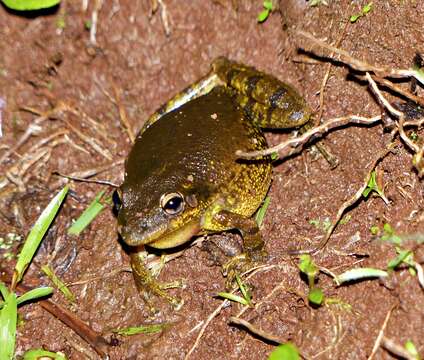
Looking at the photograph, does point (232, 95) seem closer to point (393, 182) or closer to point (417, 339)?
point (393, 182)

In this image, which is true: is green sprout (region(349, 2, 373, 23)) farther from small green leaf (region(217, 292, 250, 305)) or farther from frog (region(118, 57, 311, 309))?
small green leaf (region(217, 292, 250, 305))

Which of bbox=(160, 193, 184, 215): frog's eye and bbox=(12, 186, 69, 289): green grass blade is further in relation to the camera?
bbox=(12, 186, 69, 289): green grass blade

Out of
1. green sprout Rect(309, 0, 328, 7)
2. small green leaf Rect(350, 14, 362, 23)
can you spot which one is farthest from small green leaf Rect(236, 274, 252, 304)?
green sprout Rect(309, 0, 328, 7)

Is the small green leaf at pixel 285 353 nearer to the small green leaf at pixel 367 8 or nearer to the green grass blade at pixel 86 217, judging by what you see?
the green grass blade at pixel 86 217

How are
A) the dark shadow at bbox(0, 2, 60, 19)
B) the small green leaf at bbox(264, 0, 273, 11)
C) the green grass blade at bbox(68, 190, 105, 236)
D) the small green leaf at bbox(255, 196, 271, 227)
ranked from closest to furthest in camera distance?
1. the small green leaf at bbox(255, 196, 271, 227)
2. the green grass blade at bbox(68, 190, 105, 236)
3. the small green leaf at bbox(264, 0, 273, 11)
4. the dark shadow at bbox(0, 2, 60, 19)

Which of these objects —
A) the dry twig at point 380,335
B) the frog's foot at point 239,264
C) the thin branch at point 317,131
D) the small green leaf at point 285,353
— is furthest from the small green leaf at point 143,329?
the dry twig at point 380,335

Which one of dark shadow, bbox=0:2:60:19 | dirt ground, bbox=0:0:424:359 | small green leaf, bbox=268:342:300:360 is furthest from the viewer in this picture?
dark shadow, bbox=0:2:60:19

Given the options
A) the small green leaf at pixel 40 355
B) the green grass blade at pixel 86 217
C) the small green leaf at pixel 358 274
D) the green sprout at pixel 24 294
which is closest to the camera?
the small green leaf at pixel 358 274

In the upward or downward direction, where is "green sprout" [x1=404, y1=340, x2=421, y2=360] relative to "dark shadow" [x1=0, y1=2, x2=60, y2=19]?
downward
